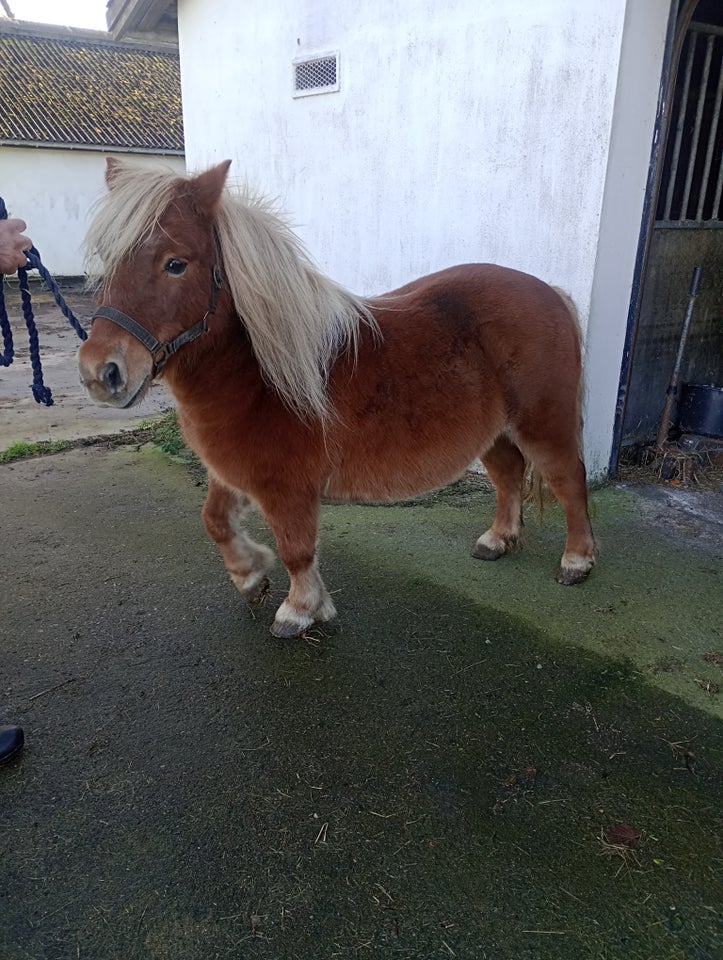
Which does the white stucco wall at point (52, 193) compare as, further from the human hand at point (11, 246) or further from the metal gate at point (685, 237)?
the human hand at point (11, 246)

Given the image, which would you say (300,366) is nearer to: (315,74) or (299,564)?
(299,564)

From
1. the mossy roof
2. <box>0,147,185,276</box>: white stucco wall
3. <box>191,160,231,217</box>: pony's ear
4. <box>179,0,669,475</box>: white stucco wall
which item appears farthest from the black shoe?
the mossy roof

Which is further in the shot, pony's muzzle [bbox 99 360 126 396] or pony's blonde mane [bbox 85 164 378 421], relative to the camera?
pony's blonde mane [bbox 85 164 378 421]

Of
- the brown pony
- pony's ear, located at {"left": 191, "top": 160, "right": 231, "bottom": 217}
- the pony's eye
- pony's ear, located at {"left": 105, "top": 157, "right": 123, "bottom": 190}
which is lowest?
the brown pony

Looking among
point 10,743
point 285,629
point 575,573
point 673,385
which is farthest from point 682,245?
point 10,743

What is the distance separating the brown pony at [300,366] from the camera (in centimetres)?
198

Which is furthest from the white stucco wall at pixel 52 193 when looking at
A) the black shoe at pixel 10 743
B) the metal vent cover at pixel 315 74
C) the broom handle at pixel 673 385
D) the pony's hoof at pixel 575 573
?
the black shoe at pixel 10 743

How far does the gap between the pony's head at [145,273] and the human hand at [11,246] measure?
0.73 ft

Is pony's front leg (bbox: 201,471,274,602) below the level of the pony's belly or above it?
below

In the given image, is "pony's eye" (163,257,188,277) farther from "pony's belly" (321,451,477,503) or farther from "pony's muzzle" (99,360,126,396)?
"pony's belly" (321,451,477,503)

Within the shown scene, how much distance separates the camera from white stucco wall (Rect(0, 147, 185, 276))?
54.4 feet

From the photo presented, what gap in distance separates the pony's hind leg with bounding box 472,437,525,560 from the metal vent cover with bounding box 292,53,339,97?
2.84 metres

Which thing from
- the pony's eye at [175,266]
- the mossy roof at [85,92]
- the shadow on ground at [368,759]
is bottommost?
the shadow on ground at [368,759]

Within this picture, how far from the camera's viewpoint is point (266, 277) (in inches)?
86.7
